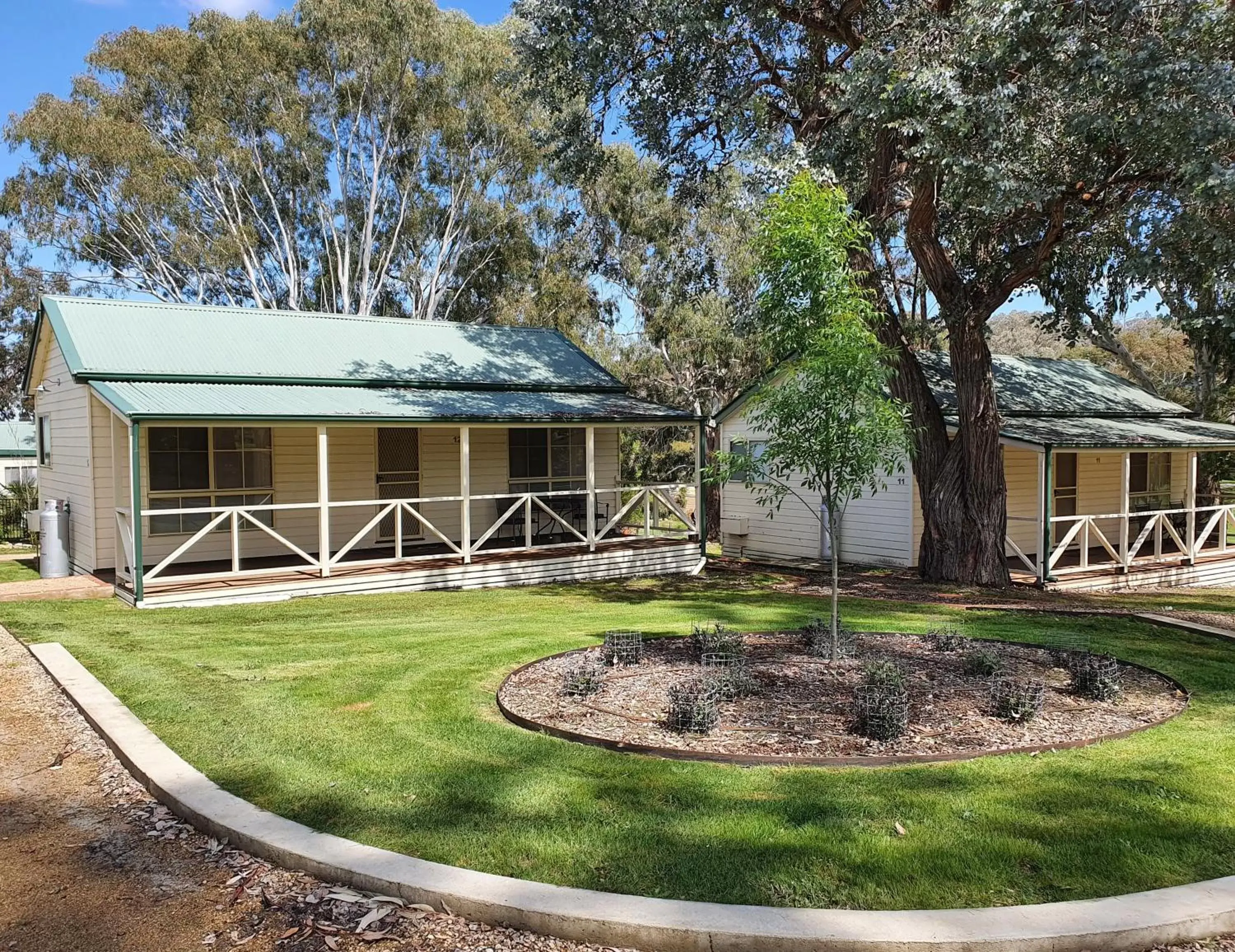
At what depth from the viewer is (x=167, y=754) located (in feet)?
17.0

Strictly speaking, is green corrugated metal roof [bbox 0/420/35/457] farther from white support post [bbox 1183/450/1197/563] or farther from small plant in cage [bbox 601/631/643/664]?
white support post [bbox 1183/450/1197/563]

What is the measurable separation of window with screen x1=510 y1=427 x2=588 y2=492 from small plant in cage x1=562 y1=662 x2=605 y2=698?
33.3ft

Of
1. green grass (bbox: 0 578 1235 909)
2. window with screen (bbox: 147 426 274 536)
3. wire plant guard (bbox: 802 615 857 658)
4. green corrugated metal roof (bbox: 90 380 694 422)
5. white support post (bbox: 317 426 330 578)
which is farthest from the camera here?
window with screen (bbox: 147 426 274 536)

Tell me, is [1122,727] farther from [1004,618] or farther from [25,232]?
[25,232]

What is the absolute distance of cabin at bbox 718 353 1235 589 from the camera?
15922mm

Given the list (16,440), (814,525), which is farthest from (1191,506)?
(16,440)

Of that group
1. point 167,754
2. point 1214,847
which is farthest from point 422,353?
point 1214,847

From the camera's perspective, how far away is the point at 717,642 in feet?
24.6

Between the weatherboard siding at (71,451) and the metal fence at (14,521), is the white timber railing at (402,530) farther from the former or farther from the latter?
the metal fence at (14,521)

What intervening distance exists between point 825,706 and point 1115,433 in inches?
528

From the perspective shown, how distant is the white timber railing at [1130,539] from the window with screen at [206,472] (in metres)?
12.9

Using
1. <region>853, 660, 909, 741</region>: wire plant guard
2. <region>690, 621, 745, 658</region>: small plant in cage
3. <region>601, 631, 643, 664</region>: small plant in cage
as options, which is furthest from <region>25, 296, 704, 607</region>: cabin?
<region>853, 660, 909, 741</region>: wire plant guard

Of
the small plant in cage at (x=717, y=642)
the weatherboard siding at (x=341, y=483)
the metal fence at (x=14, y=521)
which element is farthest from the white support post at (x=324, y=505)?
the metal fence at (x=14, y=521)

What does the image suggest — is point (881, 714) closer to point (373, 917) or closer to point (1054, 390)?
point (373, 917)
